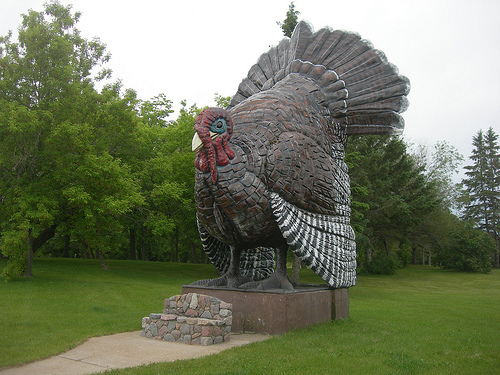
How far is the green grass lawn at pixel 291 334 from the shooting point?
5.05 meters

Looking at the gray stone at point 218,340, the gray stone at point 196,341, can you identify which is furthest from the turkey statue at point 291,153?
the gray stone at point 196,341

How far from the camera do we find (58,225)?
17.2 m

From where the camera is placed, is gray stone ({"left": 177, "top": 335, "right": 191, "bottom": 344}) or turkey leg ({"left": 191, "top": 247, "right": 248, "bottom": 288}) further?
turkey leg ({"left": 191, "top": 247, "right": 248, "bottom": 288})

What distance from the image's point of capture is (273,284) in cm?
719

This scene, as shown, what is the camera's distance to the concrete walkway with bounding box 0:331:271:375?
4.80 metres

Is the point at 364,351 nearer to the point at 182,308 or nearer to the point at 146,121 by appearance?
the point at 182,308

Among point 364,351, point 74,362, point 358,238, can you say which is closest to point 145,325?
point 74,362

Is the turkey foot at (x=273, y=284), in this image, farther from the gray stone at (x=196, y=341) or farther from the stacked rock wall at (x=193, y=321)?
the gray stone at (x=196, y=341)

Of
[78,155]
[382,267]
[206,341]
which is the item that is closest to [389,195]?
[382,267]

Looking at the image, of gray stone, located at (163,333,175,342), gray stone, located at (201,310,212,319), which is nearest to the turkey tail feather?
gray stone, located at (201,310,212,319)

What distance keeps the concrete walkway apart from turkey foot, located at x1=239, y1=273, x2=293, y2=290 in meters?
0.81

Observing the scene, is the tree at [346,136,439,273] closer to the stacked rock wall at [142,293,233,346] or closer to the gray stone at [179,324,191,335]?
the stacked rock wall at [142,293,233,346]

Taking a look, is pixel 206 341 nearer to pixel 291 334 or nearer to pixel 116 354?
pixel 116 354

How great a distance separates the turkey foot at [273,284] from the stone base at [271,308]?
0.76 ft
